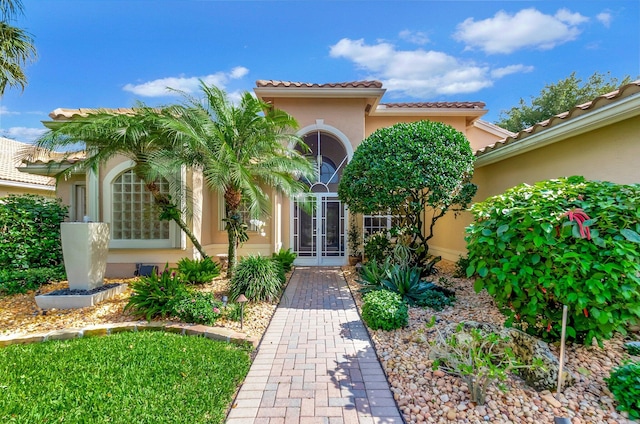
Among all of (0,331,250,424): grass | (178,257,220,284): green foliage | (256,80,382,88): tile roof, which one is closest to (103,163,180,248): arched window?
(178,257,220,284): green foliage

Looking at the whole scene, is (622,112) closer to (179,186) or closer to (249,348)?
(249,348)

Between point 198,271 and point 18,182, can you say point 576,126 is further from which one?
point 18,182

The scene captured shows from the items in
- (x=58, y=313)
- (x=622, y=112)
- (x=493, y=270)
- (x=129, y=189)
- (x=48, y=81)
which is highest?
(x=48, y=81)

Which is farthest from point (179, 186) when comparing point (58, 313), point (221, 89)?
point (58, 313)

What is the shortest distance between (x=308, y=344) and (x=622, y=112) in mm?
6903

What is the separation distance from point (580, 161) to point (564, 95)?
2267 cm

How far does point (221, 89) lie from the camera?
8383mm

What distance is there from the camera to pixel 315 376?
4102 mm

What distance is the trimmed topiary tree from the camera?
812 centimetres

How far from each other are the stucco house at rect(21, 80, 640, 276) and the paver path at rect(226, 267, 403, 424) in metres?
5.62

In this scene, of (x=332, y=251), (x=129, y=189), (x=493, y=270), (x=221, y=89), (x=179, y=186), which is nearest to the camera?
→ (x=493, y=270)

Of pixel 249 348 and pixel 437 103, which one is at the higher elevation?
pixel 437 103

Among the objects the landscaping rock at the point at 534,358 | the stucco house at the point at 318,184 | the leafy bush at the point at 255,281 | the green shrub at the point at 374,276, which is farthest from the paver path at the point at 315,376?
the stucco house at the point at 318,184

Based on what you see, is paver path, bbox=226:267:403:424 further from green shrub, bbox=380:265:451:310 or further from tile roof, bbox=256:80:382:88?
tile roof, bbox=256:80:382:88
